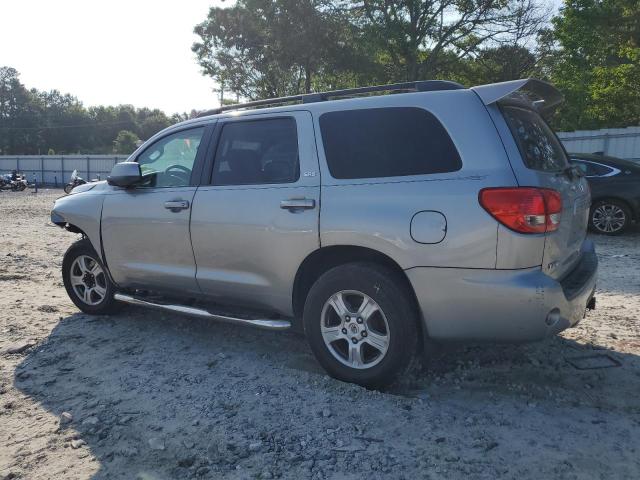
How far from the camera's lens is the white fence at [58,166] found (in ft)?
121

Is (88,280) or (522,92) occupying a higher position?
(522,92)

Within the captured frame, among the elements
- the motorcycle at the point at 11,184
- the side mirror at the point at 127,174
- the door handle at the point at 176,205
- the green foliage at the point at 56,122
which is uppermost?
the green foliage at the point at 56,122

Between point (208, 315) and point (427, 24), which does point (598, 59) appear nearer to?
point (427, 24)

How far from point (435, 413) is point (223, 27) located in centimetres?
2662

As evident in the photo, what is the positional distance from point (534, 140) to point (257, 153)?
193 cm

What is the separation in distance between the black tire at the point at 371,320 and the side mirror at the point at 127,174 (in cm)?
193

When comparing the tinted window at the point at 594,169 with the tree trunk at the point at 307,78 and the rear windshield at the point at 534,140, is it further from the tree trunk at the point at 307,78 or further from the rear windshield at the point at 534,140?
the tree trunk at the point at 307,78

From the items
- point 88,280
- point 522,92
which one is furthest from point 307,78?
point 522,92

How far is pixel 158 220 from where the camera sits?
171 inches

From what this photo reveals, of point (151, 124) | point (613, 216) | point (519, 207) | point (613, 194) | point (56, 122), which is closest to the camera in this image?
point (519, 207)

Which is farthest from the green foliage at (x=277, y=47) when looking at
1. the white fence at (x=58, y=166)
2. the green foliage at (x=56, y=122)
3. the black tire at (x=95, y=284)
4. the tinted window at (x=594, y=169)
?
the green foliage at (x=56, y=122)

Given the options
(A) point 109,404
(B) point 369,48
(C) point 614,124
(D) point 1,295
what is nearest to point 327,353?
(A) point 109,404

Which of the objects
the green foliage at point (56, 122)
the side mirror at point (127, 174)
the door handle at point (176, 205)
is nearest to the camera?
the door handle at point (176, 205)

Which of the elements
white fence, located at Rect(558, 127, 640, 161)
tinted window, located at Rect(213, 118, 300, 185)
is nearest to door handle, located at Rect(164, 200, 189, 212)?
tinted window, located at Rect(213, 118, 300, 185)
